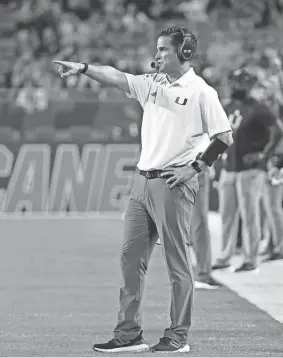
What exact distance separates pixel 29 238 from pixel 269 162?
4.34 m

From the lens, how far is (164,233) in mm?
6598

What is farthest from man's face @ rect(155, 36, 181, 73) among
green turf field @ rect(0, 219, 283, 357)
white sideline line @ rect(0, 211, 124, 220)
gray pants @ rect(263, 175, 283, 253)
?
white sideline line @ rect(0, 211, 124, 220)

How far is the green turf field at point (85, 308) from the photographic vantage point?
22.7 feet

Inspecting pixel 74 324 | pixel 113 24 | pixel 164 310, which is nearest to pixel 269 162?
pixel 164 310

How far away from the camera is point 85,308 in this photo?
879 centimetres

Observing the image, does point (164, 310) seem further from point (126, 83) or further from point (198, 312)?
point (126, 83)

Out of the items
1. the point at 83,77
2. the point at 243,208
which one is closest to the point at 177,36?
the point at 243,208

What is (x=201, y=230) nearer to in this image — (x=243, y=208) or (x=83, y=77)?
(x=243, y=208)

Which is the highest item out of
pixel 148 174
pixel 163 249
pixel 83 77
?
pixel 83 77

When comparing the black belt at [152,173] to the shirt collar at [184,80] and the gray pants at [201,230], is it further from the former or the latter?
the gray pants at [201,230]

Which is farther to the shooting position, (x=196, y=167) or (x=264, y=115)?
(x=264, y=115)

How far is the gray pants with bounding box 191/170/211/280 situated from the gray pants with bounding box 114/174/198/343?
3.60 metres

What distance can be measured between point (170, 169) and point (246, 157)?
15.9 ft

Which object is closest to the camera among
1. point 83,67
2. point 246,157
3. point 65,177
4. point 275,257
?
point 83,67
